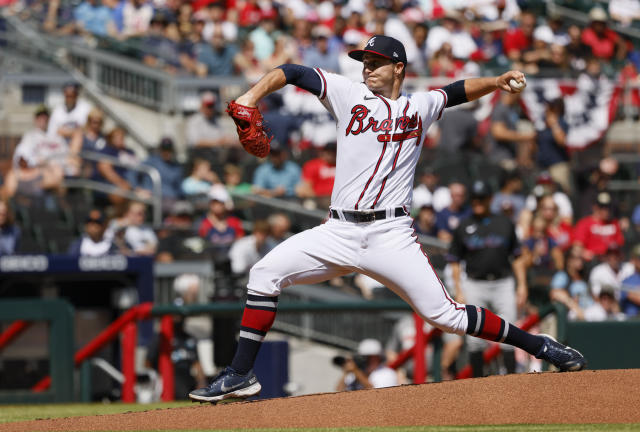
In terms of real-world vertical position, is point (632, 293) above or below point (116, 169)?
below

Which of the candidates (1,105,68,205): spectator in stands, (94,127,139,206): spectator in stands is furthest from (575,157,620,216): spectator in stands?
(1,105,68,205): spectator in stands

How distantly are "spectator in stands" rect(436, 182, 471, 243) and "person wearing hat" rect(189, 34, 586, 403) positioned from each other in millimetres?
5833

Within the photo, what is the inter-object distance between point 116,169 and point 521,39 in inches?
234

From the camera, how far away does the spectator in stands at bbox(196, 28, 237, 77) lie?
15.5m

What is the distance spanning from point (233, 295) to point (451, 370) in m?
1.86

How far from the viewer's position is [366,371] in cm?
958

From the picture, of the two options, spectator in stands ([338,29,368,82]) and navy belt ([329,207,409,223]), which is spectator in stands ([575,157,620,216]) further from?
navy belt ([329,207,409,223])

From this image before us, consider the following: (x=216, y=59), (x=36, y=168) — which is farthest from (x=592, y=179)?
(x=36, y=168)

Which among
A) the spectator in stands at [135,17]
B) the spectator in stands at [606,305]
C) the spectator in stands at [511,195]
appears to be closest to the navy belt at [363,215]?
the spectator in stands at [606,305]

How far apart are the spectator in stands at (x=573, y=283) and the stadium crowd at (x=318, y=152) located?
0.02 m

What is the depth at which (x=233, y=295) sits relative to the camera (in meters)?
8.89

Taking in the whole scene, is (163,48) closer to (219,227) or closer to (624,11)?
(219,227)

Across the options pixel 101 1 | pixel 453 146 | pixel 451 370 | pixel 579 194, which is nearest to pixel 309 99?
pixel 453 146

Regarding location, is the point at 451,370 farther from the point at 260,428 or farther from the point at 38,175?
the point at 38,175
